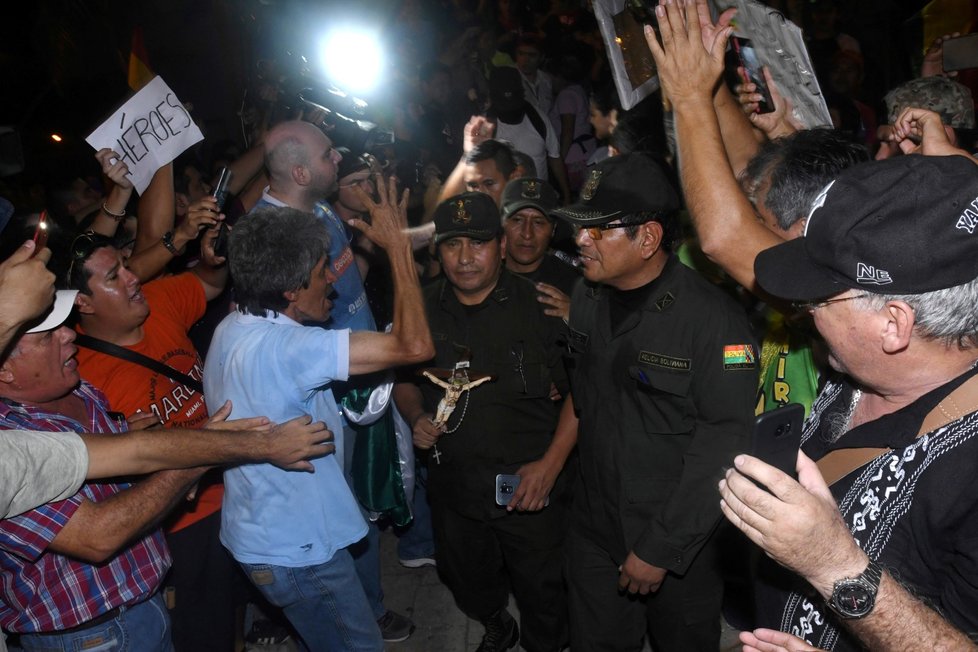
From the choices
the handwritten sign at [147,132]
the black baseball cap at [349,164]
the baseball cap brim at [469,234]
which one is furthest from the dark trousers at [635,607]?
the handwritten sign at [147,132]

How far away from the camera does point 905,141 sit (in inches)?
115

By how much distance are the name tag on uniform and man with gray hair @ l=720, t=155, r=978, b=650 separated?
3.53 ft

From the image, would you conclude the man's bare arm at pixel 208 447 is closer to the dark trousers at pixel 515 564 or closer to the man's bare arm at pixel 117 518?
A: the man's bare arm at pixel 117 518

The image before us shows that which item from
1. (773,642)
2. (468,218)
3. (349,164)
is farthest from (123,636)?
(349,164)

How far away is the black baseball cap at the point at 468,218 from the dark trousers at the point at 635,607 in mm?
1546

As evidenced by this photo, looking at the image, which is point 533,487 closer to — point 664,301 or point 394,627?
point 664,301

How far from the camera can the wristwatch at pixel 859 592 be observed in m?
1.50

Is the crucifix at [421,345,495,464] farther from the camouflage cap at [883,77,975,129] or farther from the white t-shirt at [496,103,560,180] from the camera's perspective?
the white t-shirt at [496,103,560,180]

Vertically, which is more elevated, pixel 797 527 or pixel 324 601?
pixel 797 527

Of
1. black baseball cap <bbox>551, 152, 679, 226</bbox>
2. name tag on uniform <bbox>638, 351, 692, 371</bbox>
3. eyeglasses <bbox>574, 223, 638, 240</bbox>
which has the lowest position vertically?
name tag on uniform <bbox>638, 351, 692, 371</bbox>

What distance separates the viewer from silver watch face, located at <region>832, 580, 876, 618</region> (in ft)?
4.90

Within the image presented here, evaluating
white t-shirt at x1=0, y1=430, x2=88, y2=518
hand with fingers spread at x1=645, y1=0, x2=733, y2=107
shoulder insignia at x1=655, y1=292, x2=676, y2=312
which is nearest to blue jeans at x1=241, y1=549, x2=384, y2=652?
white t-shirt at x1=0, y1=430, x2=88, y2=518

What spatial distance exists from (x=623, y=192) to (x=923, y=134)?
1.11m

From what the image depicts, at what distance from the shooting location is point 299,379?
116 inches
